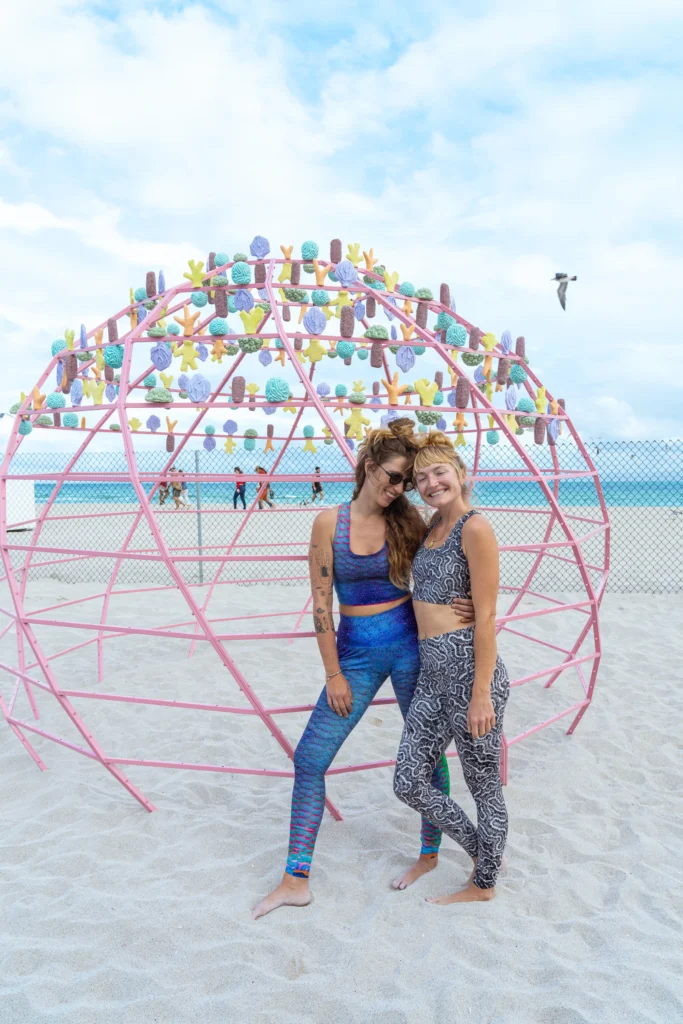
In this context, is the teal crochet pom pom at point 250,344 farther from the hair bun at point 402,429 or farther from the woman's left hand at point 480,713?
the woman's left hand at point 480,713

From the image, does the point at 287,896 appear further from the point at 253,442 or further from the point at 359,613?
the point at 253,442

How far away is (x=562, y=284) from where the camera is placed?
9750 mm

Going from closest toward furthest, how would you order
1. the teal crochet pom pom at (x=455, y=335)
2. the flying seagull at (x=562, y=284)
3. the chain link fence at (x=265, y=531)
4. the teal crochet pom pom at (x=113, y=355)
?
the teal crochet pom pom at (x=455, y=335), the teal crochet pom pom at (x=113, y=355), the chain link fence at (x=265, y=531), the flying seagull at (x=562, y=284)

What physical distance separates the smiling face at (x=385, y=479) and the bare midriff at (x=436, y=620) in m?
0.39

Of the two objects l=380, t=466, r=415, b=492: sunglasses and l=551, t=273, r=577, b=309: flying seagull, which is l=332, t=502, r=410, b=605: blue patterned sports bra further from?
l=551, t=273, r=577, b=309: flying seagull

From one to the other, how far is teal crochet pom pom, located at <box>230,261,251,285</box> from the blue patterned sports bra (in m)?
1.27

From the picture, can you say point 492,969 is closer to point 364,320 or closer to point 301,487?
point 364,320

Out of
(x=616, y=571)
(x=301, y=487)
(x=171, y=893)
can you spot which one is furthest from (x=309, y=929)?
(x=301, y=487)

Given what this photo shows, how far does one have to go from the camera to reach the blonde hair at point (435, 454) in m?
2.36

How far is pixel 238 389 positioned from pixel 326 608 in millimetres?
1032

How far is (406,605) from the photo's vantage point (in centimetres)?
258

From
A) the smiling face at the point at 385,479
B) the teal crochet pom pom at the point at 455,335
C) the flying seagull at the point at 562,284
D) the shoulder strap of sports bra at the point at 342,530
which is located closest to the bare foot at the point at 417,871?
the shoulder strap of sports bra at the point at 342,530

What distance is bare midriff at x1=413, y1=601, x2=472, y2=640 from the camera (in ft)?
7.68

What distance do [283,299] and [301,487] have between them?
18.1m
